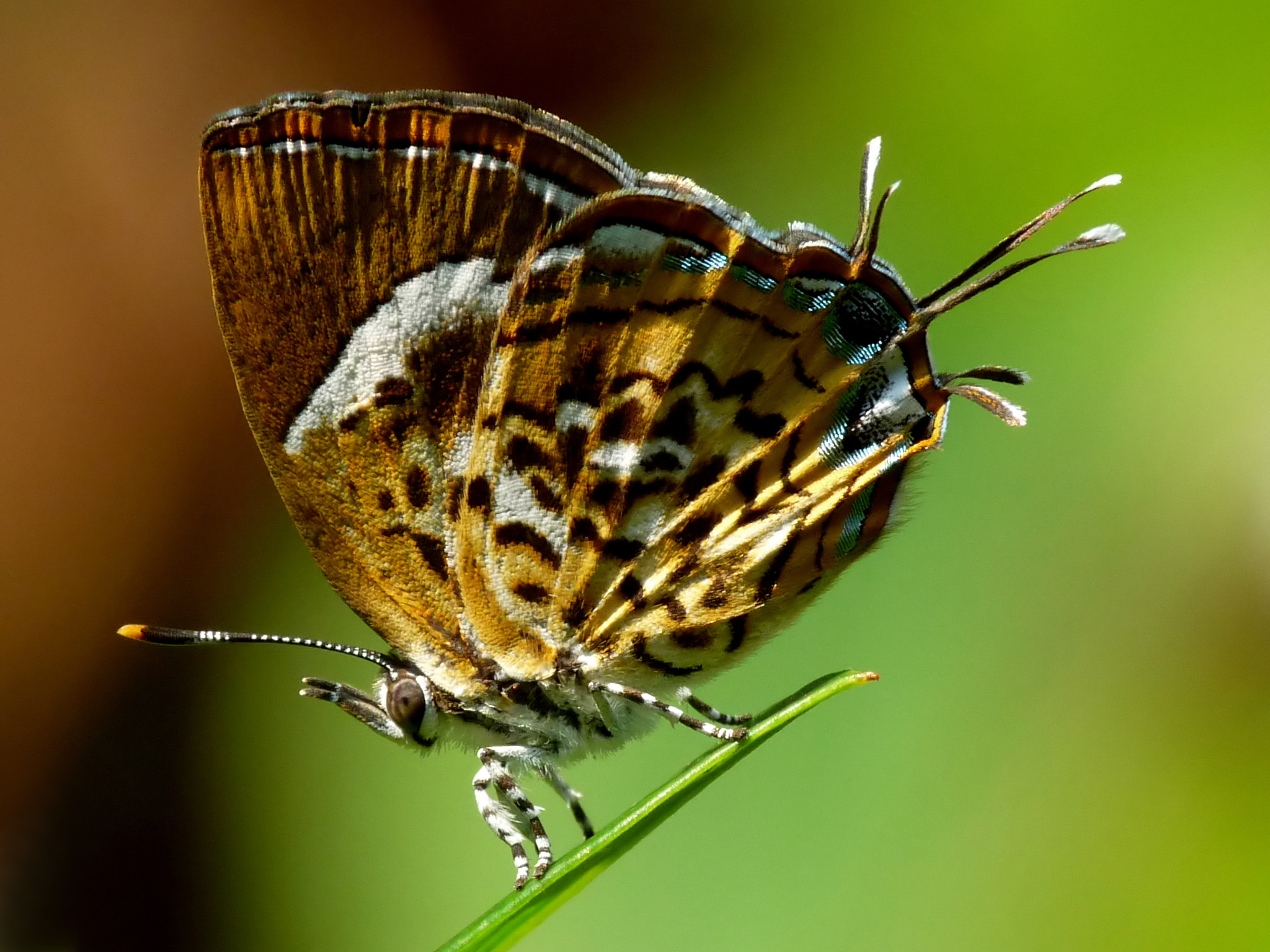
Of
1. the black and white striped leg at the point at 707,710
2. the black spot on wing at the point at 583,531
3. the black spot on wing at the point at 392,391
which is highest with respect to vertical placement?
the black spot on wing at the point at 392,391

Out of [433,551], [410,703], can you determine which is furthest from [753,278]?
[410,703]

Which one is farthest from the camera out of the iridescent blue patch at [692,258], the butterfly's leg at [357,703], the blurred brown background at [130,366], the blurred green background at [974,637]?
the blurred brown background at [130,366]

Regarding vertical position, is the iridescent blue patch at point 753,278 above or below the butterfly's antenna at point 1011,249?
above

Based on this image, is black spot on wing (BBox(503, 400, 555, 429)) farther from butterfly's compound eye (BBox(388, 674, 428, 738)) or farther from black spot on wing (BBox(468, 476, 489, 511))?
butterfly's compound eye (BBox(388, 674, 428, 738))

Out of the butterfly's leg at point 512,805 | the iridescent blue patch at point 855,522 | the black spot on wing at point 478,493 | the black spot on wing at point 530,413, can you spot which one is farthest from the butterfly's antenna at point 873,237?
the butterfly's leg at point 512,805

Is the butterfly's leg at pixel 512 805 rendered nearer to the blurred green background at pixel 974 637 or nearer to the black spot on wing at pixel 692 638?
the black spot on wing at pixel 692 638

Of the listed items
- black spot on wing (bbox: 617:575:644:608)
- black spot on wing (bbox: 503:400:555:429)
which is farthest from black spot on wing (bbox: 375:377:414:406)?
black spot on wing (bbox: 617:575:644:608)

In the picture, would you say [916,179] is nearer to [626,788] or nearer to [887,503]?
[887,503]

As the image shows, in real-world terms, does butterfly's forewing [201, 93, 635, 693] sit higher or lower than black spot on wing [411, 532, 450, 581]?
higher
